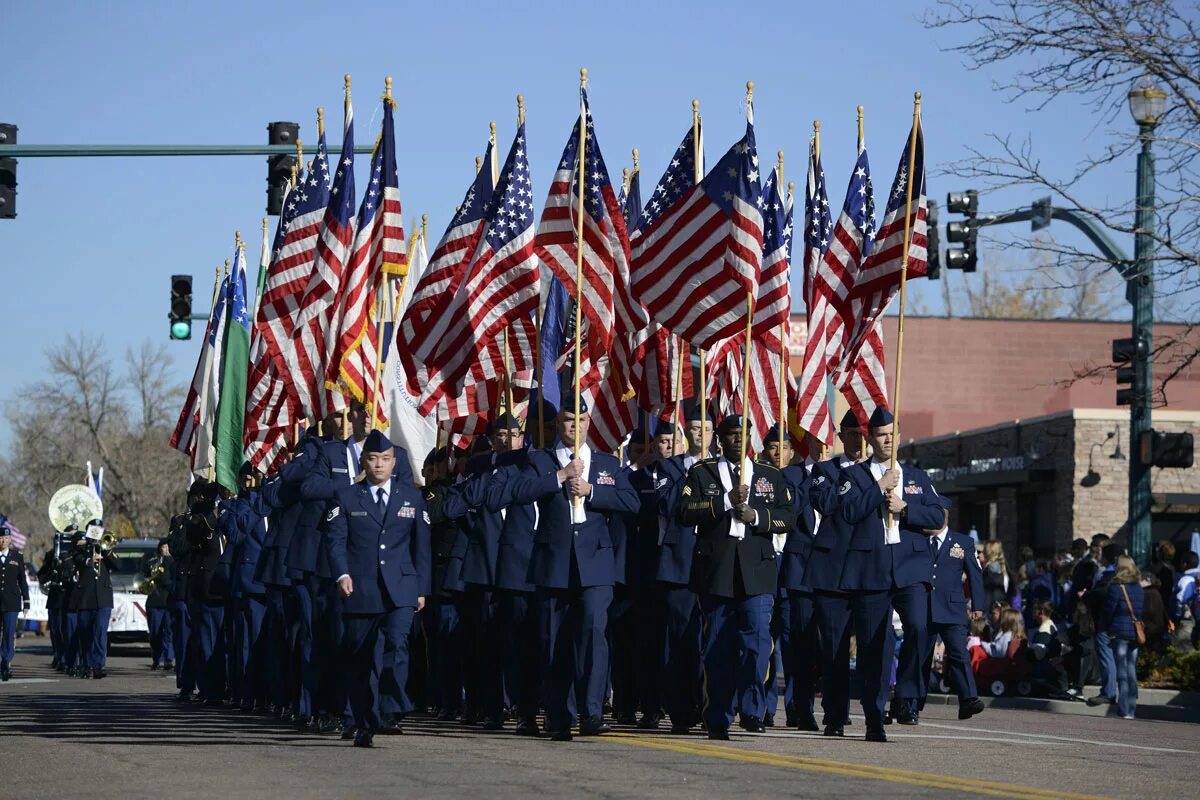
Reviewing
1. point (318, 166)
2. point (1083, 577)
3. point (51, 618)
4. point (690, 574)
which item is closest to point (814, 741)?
point (690, 574)

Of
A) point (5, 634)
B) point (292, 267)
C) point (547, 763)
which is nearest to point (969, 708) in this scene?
point (547, 763)

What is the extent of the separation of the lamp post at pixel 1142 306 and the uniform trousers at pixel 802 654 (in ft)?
24.8

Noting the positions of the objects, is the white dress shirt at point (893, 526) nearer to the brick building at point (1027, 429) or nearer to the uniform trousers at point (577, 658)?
the uniform trousers at point (577, 658)

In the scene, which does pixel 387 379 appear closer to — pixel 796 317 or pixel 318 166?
pixel 318 166

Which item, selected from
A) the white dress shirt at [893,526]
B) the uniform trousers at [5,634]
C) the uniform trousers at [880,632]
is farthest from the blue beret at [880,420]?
the uniform trousers at [5,634]

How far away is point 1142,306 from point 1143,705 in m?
4.38

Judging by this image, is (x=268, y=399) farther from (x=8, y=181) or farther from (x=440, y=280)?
(x=440, y=280)

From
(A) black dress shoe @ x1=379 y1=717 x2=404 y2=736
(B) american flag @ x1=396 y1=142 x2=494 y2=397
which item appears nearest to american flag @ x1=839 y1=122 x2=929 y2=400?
(B) american flag @ x1=396 y1=142 x2=494 y2=397

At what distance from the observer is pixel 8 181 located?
22.0m

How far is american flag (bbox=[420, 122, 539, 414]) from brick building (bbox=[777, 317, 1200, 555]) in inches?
503

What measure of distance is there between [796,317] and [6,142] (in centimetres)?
4161

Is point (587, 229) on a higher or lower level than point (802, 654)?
higher

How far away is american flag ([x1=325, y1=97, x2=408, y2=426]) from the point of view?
17.0 metres

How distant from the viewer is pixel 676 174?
1769 centimetres
